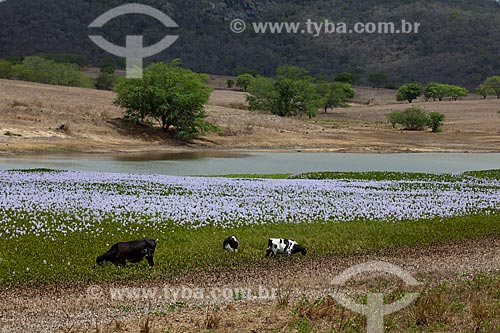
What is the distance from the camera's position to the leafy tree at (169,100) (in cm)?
7562

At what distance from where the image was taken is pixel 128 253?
48.2 feet

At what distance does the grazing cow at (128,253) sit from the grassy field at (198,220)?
0.23 meters

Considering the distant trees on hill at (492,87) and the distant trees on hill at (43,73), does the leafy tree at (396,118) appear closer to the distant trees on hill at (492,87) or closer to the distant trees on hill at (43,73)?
the distant trees on hill at (43,73)

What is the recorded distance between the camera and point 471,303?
40.8ft

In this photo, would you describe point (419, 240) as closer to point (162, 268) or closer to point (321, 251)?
point (321, 251)

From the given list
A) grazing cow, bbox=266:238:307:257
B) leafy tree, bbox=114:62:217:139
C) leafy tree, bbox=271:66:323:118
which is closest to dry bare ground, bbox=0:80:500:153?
leafy tree, bbox=114:62:217:139

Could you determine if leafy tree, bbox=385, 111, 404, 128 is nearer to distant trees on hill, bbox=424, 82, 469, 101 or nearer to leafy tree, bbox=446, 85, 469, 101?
distant trees on hill, bbox=424, 82, 469, 101

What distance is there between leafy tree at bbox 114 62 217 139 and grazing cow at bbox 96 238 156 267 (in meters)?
60.1

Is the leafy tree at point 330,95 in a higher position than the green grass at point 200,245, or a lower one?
higher

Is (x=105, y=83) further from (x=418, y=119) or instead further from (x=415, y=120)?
(x=418, y=119)

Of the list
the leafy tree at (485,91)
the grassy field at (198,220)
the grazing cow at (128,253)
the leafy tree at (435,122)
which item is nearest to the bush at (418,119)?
the leafy tree at (435,122)

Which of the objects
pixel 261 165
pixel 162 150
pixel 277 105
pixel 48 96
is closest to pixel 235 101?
pixel 277 105

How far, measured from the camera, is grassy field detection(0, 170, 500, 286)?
1525cm

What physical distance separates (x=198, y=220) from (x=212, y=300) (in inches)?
279
